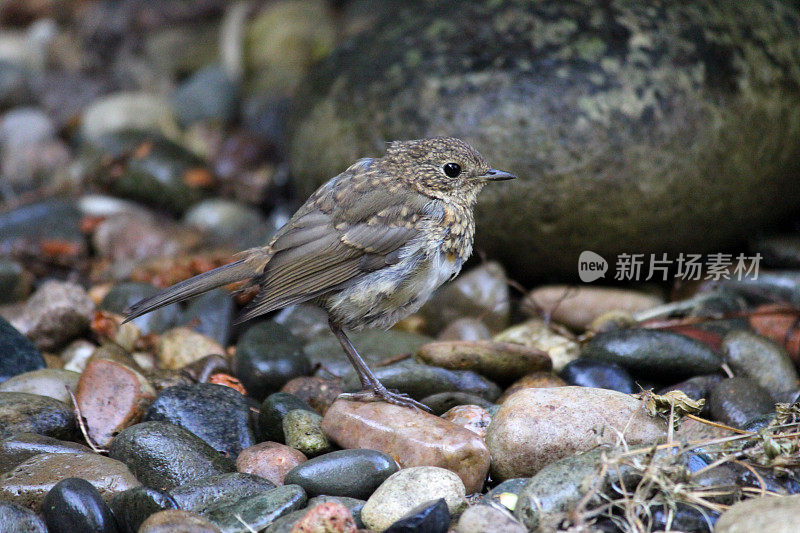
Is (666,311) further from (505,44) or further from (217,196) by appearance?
(217,196)

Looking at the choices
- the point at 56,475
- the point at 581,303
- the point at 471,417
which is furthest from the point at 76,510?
the point at 581,303

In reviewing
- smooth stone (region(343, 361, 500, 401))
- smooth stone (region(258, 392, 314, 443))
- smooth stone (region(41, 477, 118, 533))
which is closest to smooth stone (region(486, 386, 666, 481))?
smooth stone (region(343, 361, 500, 401))

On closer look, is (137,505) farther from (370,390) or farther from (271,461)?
(370,390)

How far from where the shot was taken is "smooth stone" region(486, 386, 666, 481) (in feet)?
Answer: 11.6

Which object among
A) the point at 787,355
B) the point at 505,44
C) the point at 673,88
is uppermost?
the point at 505,44

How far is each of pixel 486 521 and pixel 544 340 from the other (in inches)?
84.9

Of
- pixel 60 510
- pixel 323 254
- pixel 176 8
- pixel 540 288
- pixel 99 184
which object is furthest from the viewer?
pixel 176 8

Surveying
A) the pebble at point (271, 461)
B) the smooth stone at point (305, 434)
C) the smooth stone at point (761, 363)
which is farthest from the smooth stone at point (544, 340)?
the pebble at point (271, 461)

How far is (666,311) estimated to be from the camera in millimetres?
5281

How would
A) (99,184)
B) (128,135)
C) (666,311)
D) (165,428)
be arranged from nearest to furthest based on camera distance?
(165,428) < (666,311) < (99,184) < (128,135)

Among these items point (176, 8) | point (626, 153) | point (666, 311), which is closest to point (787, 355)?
point (666, 311)

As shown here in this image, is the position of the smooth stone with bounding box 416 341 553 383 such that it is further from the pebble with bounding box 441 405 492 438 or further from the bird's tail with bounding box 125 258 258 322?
the bird's tail with bounding box 125 258 258 322

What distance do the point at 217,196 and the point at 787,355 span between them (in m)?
4.77

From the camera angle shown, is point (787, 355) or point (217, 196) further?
point (217, 196)
